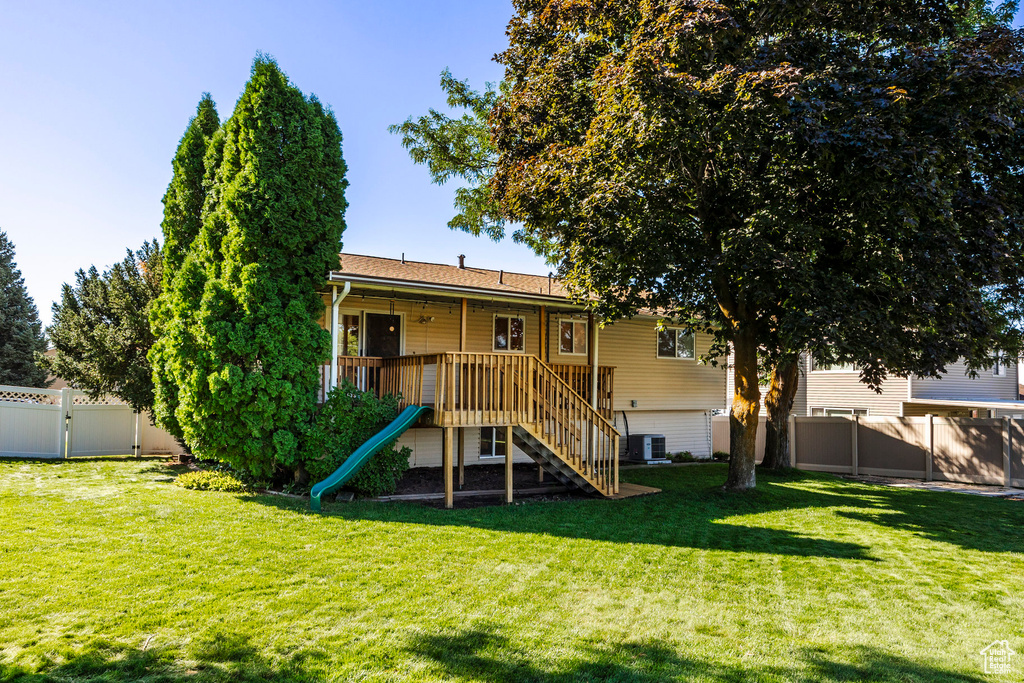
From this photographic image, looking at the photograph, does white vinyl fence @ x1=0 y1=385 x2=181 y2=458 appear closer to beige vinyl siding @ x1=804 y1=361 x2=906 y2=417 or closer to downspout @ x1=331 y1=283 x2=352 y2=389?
downspout @ x1=331 y1=283 x2=352 y2=389

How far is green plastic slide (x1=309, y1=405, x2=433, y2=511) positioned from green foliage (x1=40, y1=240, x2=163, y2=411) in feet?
19.5

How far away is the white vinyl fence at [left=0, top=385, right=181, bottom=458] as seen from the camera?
13.5 meters

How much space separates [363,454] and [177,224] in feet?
22.3

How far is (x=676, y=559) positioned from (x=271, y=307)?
6.93 m

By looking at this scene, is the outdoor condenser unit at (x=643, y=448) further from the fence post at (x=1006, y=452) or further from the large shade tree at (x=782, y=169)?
the fence post at (x=1006, y=452)

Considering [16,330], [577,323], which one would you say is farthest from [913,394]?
[16,330]

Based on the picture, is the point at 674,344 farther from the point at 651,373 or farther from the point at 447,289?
the point at 447,289

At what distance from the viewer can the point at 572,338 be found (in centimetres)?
1560

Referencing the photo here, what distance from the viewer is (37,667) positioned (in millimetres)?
3678

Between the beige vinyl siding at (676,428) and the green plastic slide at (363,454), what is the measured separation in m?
8.17

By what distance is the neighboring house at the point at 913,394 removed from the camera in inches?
850

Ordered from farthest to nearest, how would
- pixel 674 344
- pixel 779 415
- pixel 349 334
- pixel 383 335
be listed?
pixel 674 344 < pixel 779 415 < pixel 383 335 < pixel 349 334

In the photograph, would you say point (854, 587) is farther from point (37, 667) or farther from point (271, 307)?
point (271, 307)

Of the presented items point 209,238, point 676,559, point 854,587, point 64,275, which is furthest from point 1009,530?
point 64,275
